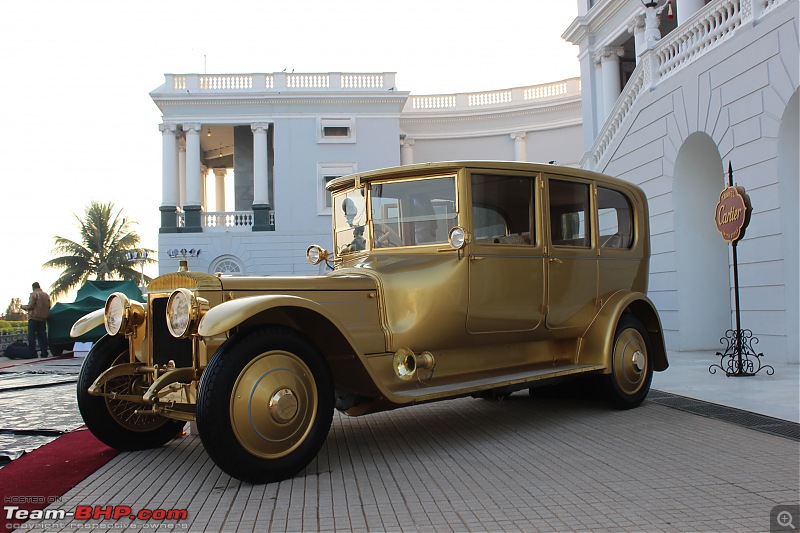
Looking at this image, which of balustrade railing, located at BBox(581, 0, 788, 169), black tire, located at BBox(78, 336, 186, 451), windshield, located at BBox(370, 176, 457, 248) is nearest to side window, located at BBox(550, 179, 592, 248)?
windshield, located at BBox(370, 176, 457, 248)

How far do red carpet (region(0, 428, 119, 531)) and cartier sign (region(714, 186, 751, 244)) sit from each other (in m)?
7.28

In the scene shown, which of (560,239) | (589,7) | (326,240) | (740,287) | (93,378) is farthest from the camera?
(326,240)

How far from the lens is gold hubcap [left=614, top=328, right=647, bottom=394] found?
6.14m

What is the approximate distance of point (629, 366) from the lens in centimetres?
623

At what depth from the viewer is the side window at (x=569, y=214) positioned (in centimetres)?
581

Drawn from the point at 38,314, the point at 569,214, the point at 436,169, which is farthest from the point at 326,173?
the point at 436,169

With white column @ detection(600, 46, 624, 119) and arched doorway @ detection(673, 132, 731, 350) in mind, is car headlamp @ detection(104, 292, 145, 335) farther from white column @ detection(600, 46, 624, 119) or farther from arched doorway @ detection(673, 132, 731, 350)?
white column @ detection(600, 46, 624, 119)

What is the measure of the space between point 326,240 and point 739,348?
65.6 ft

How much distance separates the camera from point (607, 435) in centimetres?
513

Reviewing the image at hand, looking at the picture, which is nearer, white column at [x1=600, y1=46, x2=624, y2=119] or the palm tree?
white column at [x1=600, y1=46, x2=624, y2=119]

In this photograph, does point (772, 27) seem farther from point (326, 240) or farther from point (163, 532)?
point (326, 240)

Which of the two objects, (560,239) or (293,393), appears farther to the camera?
(560,239)

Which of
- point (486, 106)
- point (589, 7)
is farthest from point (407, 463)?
point (486, 106)

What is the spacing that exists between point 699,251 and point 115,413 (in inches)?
392
